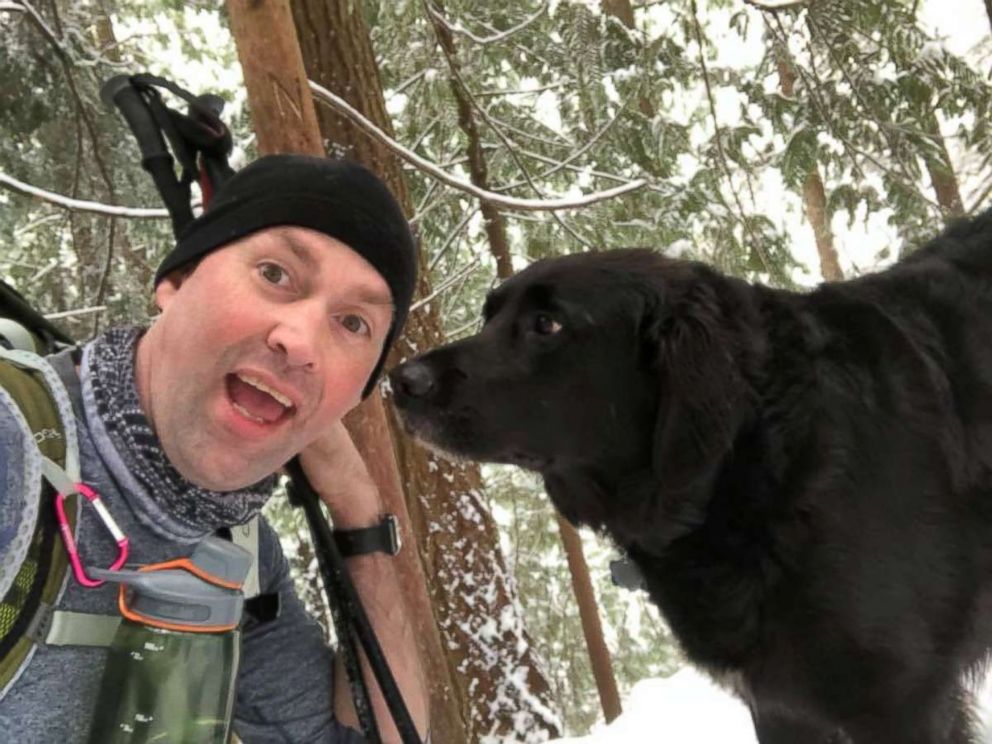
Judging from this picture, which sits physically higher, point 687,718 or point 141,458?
point 141,458

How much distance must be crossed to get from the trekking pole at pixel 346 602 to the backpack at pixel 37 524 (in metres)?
0.62

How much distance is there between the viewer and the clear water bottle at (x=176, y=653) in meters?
1.31

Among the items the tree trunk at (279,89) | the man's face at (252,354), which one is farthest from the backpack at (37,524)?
the tree trunk at (279,89)

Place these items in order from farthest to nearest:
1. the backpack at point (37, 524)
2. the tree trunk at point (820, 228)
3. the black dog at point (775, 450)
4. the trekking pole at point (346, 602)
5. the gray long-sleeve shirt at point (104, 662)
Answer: the tree trunk at point (820, 228) → the black dog at point (775, 450) → the trekking pole at point (346, 602) → the gray long-sleeve shirt at point (104, 662) → the backpack at point (37, 524)

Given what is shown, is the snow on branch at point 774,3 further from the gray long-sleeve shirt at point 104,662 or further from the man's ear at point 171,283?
the gray long-sleeve shirt at point 104,662

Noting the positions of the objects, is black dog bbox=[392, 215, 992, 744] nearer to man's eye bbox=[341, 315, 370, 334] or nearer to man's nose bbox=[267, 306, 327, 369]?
man's eye bbox=[341, 315, 370, 334]

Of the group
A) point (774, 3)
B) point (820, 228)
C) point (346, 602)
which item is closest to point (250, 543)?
point (346, 602)

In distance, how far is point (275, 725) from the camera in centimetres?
197

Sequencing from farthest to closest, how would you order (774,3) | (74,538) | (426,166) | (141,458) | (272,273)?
(774,3) → (426,166) → (272,273) → (141,458) → (74,538)

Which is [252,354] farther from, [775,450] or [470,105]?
[470,105]

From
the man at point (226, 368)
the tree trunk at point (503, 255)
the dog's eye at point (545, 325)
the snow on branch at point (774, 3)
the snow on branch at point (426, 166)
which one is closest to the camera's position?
the man at point (226, 368)

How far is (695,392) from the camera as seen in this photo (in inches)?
80.8

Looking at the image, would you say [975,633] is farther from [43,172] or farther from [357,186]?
[43,172]

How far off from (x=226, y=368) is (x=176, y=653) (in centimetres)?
50
